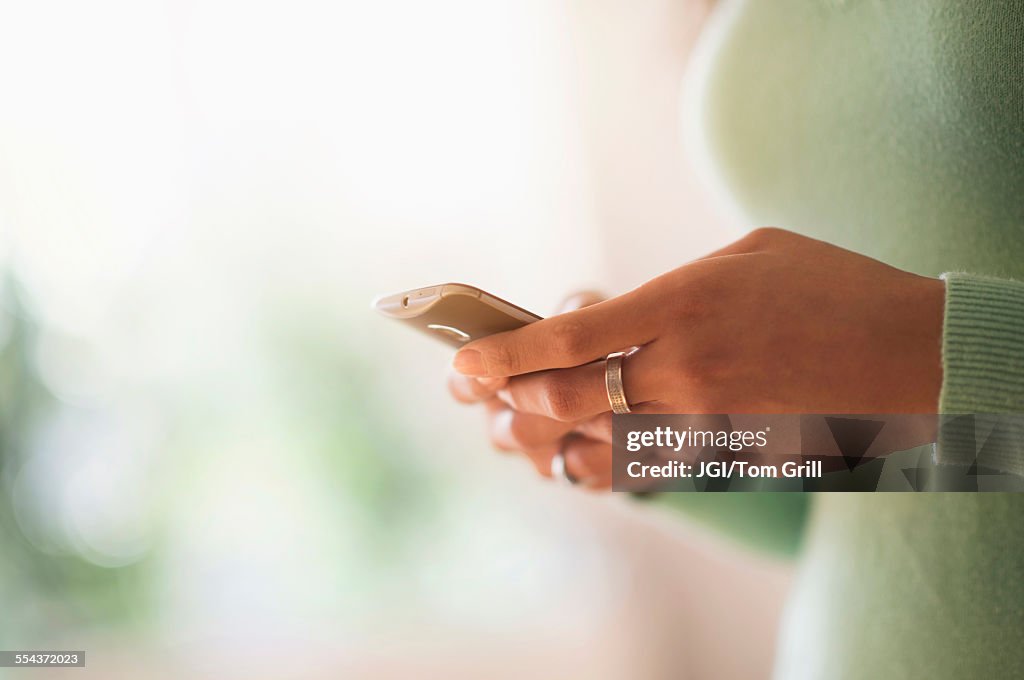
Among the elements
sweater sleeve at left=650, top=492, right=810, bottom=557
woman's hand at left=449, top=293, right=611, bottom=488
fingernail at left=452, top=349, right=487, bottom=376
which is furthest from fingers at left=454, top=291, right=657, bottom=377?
sweater sleeve at left=650, top=492, right=810, bottom=557

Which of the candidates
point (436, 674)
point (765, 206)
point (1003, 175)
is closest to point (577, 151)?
point (765, 206)

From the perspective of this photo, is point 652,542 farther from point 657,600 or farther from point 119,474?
point 119,474

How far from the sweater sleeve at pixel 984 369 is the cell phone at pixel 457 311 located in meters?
0.24

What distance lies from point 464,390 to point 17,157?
22.9 inches

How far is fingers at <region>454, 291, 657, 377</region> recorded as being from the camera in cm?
39

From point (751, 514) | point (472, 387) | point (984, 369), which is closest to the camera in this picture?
point (984, 369)

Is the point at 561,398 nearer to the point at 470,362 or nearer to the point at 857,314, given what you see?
the point at 470,362

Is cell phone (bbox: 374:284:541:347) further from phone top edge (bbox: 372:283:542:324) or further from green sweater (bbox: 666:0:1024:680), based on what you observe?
green sweater (bbox: 666:0:1024:680)

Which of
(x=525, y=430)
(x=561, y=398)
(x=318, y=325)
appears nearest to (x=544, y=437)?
(x=525, y=430)

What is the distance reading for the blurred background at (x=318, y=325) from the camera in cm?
76

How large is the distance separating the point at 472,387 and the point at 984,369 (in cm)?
38

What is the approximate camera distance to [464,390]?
0.63 metres

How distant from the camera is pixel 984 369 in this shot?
1.14 ft

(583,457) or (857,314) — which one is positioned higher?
(857,314)
